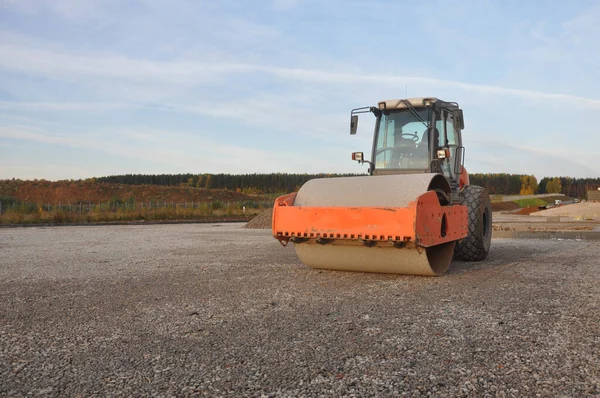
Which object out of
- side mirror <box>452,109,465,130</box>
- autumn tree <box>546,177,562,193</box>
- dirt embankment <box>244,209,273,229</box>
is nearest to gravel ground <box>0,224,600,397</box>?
side mirror <box>452,109,465,130</box>

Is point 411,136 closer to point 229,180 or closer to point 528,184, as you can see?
point 229,180

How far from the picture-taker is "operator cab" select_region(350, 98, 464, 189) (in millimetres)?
8359

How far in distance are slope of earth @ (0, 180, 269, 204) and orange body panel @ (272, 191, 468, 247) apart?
67.2 m

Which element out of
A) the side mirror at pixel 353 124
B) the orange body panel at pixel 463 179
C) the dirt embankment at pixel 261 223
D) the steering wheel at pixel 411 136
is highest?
the side mirror at pixel 353 124

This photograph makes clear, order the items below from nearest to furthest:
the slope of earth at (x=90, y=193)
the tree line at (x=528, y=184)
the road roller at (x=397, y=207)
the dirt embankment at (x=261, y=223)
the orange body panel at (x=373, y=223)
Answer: the orange body panel at (x=373, y=223)
the road roller at (x=397, y=207)
the dirt embankment at (x=261, y=223)
the slope of earth at (x=90, y=193)
the tree line at (x=528, y=184)

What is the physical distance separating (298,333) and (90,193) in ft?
251

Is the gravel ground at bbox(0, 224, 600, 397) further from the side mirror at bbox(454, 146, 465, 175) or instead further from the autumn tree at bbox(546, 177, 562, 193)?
the autumn tree at bbox(546, 177, 562, 193)

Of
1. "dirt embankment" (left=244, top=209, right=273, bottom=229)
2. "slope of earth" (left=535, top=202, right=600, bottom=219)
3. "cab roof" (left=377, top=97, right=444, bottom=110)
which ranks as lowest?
"dirt embankment" (left=244, top=209, right=273, bottom=229)

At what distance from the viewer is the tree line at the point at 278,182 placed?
10619 cm

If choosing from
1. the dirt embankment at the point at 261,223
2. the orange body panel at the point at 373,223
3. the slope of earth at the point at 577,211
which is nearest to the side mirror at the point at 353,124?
the orange body panel at the point at 373,223

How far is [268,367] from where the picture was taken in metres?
3.50

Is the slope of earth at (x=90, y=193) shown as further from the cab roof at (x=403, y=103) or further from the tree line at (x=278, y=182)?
the cab roof at (x=403, y=103)

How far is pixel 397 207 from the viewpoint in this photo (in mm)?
6051

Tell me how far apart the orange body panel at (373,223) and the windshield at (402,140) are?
1549 millimetres
